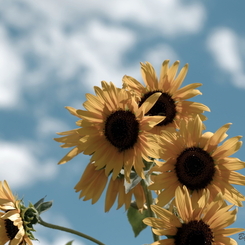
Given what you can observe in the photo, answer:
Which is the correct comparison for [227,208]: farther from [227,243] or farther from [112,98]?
[112,98]

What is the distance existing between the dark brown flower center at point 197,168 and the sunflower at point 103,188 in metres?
0.49

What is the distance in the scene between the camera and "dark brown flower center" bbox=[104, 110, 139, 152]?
11.9 ft

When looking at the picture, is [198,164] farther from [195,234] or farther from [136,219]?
[136,219]

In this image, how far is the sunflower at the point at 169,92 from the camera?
3.96 m

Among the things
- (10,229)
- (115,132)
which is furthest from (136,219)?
(10,229)

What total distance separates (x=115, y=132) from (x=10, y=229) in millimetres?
1341

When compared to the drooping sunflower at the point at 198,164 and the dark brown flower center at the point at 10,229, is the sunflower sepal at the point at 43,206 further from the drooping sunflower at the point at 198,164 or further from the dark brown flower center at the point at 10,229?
the drooping sunflower at the point at 198,164

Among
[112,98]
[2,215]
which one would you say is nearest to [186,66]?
[112,98]

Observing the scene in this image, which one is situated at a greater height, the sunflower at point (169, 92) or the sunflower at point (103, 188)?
the sunflower at point (169, 92)

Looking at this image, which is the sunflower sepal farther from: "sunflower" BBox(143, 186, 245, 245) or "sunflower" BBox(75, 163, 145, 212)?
"sunflower" BBox(143, 186, 245, 245)

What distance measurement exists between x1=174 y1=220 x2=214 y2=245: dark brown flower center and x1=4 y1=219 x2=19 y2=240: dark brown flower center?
59.8 inches

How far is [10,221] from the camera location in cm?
412

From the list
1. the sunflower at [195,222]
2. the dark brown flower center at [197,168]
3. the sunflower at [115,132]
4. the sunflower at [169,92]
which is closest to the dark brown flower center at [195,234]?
the sunflower at [195,222]

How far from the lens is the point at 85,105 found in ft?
11.6
